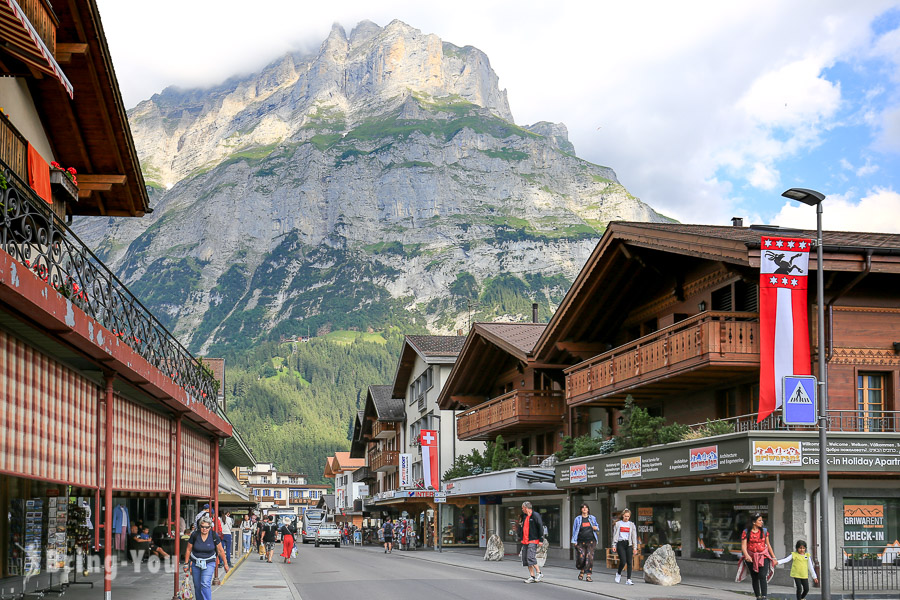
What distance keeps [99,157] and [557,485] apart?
1883 centimetres

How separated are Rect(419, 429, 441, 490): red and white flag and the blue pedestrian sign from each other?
31.5 meters

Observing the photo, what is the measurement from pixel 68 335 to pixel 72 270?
6.90ft

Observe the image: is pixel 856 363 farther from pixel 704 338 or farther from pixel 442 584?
pixel 442 584

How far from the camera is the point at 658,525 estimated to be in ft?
93.4

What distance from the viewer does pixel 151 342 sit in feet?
54.9

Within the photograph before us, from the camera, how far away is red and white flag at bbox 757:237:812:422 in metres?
20.6

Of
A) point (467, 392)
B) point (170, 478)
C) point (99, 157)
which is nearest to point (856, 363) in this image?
point (170, 478)

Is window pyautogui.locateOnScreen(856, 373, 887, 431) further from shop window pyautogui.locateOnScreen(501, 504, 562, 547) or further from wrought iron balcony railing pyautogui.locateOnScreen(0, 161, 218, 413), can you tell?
shop window pyautogui.locateOnScreen(501, 504, 562, 547)

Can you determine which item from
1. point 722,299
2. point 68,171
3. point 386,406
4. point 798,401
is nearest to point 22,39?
point 68,171

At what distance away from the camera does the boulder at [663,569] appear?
75.0ft

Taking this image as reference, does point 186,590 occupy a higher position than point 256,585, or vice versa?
point 186,590

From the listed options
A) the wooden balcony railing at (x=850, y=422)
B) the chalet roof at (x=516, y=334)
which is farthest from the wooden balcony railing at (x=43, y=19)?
the chalet roof at (x=516, y=334)

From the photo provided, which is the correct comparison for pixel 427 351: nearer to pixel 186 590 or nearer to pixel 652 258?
pixel 652 258

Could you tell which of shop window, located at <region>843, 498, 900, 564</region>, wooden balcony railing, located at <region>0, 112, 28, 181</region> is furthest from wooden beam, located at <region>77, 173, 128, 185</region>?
shop window, located at <region>843, 498, 900, 564</region>
